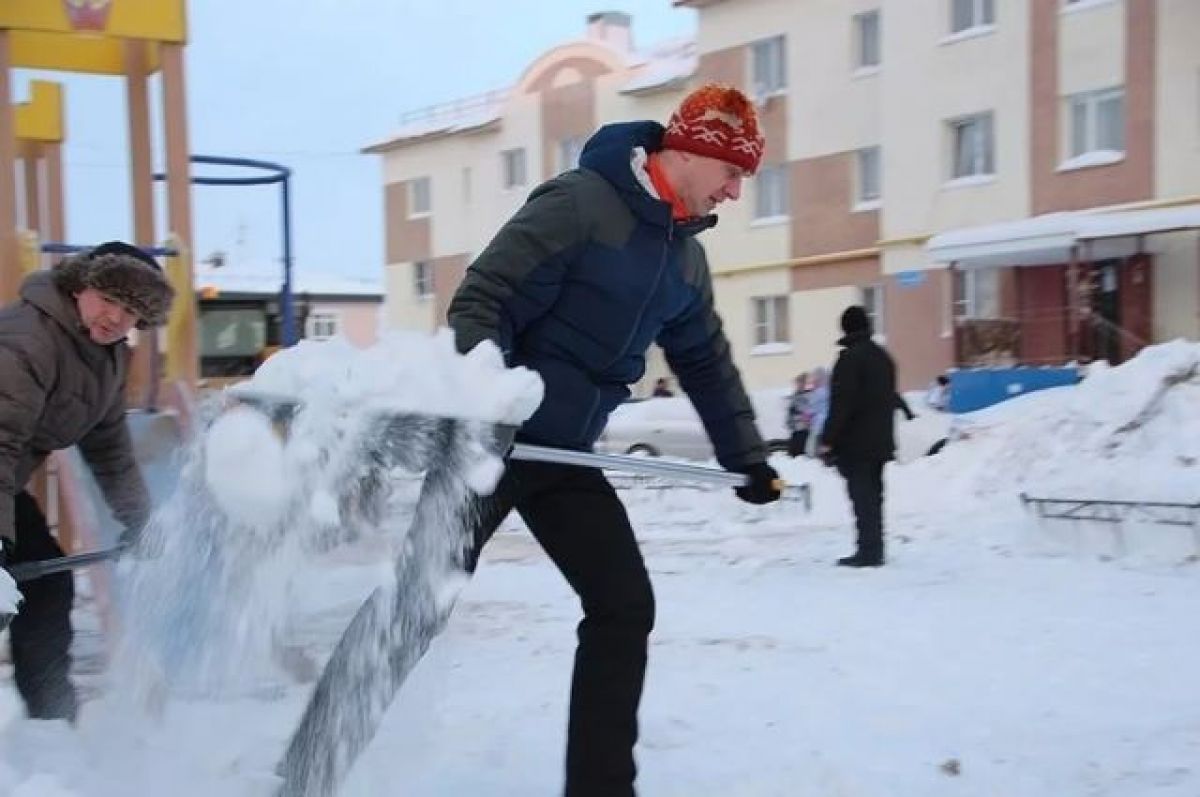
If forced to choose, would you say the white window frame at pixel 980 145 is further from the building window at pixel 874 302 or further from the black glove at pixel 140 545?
the black glove at pixel 140 545

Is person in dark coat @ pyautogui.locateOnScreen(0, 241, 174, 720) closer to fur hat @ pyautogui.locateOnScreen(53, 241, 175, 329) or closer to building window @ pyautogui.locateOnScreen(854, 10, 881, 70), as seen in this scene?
fur hat @ pyautogui.locateOnScreen(53, 241, 175, 329)

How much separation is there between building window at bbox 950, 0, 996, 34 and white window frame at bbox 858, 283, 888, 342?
14.8ft

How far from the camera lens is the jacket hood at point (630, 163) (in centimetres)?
284

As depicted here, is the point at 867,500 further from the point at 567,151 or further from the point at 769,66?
the point at 567,151

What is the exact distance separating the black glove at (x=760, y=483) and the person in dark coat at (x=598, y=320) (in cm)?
53

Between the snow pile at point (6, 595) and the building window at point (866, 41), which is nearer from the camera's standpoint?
the snow pile at point (6, 595)

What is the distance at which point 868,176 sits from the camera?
24.5 meters

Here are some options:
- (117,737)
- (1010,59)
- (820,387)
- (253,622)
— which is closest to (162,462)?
(117,737)

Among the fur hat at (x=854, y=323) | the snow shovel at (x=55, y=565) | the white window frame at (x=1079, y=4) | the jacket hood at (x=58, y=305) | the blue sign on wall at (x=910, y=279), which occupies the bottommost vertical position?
the snow shovel at (x=55, y=565)

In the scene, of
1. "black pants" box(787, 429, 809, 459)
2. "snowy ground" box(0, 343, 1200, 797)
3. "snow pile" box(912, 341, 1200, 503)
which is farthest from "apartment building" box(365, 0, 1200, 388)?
"snowy ground" box(0, 343, 1200, 797)

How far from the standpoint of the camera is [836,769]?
3439mm

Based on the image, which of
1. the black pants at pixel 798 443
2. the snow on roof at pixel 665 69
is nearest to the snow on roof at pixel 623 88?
the snow on roof at pixel 665 69

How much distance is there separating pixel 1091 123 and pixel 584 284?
64.6ft

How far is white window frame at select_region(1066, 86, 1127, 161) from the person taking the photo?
66.2ft
